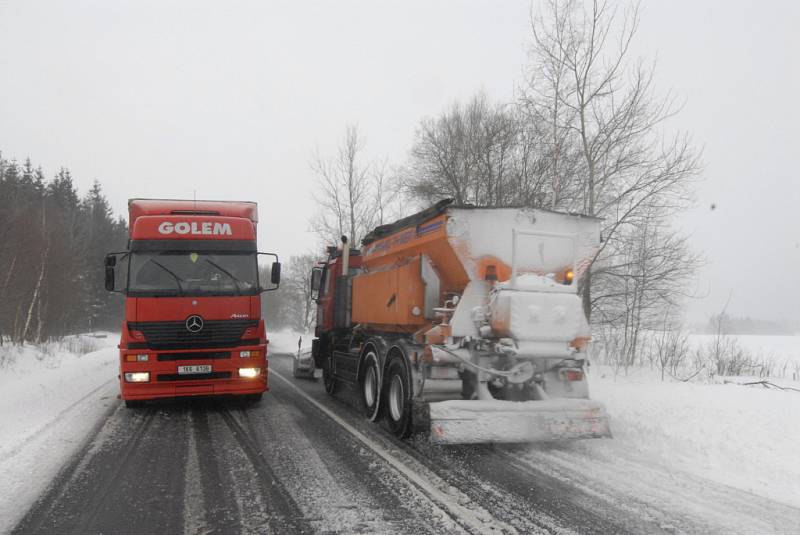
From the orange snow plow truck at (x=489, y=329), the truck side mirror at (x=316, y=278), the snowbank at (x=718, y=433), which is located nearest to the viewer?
the snowbank at (x=718, y=433)

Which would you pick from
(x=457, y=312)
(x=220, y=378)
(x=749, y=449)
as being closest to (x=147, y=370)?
(x=220, y=378)

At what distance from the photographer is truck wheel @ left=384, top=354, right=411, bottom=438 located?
6.35 m

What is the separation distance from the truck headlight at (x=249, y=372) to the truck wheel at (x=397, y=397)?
2181 mm

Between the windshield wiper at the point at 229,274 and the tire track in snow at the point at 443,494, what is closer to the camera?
the tire track in snow at the point at 443,494

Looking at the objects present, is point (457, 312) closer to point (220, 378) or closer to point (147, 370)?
point (220, 378)

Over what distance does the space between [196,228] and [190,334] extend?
1706 millimetres

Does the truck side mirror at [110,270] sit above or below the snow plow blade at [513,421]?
above

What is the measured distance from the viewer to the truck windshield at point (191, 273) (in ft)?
25.5

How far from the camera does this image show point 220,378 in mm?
7832

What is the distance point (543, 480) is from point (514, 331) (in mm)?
1510

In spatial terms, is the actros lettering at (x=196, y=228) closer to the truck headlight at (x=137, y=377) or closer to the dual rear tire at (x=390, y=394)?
the truck headlight at (x=137, y=377)

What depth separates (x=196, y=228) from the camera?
8.27 meters

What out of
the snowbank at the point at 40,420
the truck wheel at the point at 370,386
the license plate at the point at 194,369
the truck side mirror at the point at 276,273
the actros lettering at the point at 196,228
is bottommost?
the snowbank at the point at 40,420

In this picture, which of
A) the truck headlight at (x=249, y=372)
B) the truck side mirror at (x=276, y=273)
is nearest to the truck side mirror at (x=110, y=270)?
the truck side mirror at (x=276, y=273)
